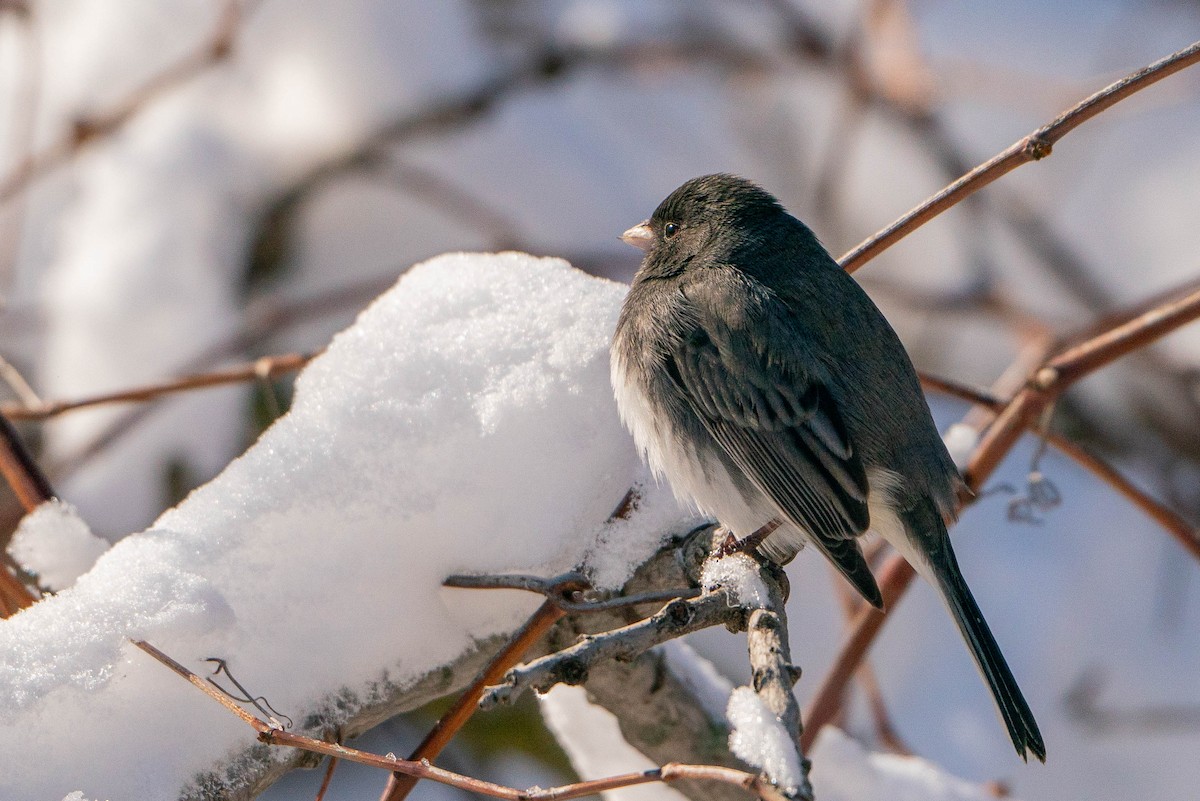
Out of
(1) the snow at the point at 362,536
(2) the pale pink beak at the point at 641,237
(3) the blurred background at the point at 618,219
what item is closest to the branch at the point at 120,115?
(3) the blurred background at the point at 618,219

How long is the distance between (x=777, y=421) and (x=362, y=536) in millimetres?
709

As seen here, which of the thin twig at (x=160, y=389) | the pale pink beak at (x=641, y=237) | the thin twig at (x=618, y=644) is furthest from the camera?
the pale pink beak at (x=641, y=237)

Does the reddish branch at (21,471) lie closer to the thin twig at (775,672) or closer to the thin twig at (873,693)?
the thin twig at (775,672)

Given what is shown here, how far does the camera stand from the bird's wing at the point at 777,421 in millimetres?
1646

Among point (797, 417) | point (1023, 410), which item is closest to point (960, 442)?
point (1023, 410)

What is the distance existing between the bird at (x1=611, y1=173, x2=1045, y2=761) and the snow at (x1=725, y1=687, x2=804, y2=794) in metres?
0.73

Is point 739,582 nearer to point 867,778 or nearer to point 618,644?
point 618,644

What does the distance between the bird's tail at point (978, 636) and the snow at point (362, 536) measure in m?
0.43

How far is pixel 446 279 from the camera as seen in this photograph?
4.98 feet

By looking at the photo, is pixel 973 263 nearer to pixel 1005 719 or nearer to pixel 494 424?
pixel 1005 719

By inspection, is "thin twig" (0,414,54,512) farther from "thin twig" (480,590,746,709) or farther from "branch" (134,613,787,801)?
"thin twig" (480,590,746,709)

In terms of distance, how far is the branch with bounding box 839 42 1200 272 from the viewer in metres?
1.22

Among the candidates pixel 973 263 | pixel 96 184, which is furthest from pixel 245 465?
pixel 973 263

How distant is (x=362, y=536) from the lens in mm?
1257
